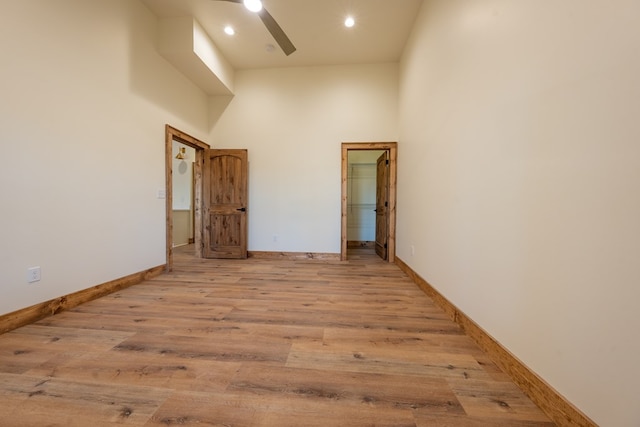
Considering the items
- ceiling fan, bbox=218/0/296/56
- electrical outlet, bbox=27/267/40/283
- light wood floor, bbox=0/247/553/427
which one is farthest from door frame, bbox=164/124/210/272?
ceiling fan, bbox=218/0/296/56

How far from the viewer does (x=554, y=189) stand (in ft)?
3.40

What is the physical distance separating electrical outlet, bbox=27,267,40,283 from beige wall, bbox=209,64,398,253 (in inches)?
105

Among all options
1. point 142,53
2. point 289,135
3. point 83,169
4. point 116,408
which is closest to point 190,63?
point 142,53

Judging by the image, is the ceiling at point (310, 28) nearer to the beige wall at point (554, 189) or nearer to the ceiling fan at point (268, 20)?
the ceiling fan at point (268, 20)

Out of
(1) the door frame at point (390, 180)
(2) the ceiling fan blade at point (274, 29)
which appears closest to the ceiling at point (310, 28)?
(2) the ceiling fan blade at point (274, 29)

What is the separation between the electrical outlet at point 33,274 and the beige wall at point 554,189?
3.37 meters

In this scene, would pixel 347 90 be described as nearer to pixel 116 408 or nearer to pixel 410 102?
pixel 410 102

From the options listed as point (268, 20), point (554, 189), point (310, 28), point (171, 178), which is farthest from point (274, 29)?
point (554, 189)

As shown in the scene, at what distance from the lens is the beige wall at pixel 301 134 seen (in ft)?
13.5

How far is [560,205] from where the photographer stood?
101 cm

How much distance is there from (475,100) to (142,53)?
3.73m

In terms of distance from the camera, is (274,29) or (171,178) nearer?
(274,29)

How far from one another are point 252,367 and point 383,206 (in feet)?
11.7

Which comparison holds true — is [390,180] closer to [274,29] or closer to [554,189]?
[274,29]
